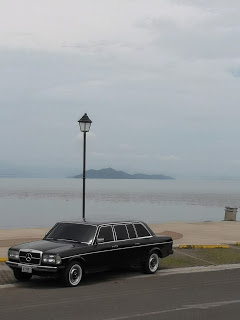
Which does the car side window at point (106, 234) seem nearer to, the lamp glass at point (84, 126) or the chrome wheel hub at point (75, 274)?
the chrome wheel hub at point (75, 274)

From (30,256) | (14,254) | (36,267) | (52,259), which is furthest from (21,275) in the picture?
(52,259)

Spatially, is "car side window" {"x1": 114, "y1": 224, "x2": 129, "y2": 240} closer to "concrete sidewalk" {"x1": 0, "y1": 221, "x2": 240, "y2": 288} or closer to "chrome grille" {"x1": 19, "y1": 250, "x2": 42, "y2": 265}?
"chrome grille" {"x1": 19, "y1": 250, "x2": 42, "y2": 265}

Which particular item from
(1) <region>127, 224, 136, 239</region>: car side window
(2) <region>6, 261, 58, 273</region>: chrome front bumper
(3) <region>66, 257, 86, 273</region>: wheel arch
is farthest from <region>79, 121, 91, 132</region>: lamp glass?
(2) <region>6, 261, 58, 273</region>: chrome front bumper

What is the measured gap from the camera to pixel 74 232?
1390 centimetres

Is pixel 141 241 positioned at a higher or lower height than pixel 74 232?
lower

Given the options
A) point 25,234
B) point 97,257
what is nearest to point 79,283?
point 97,257

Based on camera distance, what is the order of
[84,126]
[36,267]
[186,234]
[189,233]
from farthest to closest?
1. [189,233]
2. [186,234]
3. [84,126]
4. [36,267]

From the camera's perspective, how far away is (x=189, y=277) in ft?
47.8

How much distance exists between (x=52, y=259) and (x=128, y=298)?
2.06 metres

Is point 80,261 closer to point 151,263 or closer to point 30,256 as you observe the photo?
point 30,256

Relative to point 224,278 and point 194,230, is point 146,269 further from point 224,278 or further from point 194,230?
point 194,230

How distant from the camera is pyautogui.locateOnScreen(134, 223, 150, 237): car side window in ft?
49.3

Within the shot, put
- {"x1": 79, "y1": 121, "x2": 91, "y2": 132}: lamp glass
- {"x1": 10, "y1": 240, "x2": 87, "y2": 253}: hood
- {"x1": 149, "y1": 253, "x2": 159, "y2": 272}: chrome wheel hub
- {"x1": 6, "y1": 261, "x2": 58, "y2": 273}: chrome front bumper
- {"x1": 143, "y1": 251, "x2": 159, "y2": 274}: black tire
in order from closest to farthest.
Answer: {"x1": 6, "y1": 261, "x2": 58, "y2": 273}: chrome front bumper → {"x1": 10, "y1": 240, "x2": 87, "y2": 253}: hood → {"x1": 143, "y1": 251, "x2": 159, "y2": 274}: black tire → {"x1": 149, "y1": 253, "x2": 159, "y2": 272}: chrome wheel hub → {"x1": 79, "y1": 121, "x2": 91, "y2": 132}: lamp glass

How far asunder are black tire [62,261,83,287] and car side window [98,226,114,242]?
108cm
